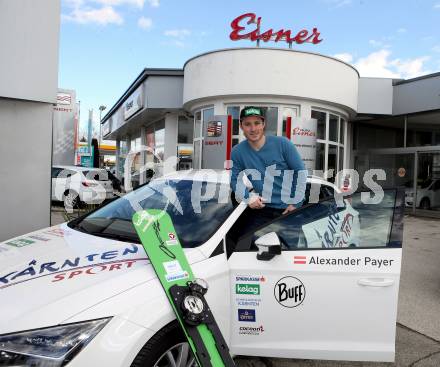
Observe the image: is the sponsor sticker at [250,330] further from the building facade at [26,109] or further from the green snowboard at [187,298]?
the building facade at [26,109]

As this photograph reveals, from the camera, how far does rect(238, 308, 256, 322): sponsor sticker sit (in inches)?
99.2

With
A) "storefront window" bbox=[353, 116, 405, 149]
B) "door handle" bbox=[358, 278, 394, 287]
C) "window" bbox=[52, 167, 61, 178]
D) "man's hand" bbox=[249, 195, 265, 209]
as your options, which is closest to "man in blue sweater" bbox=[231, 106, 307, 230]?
"man's hand" bbox=[249, 195, 265, 209]

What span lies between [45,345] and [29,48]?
4.77 metres

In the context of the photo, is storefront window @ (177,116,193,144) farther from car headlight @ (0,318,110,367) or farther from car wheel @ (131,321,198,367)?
car headlight @ (0,318,110,367)

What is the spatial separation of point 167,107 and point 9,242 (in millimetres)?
11925

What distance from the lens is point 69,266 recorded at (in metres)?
2.28

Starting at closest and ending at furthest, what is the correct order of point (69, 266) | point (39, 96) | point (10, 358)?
point (10, 358), point (69, 266), point (39, 96)

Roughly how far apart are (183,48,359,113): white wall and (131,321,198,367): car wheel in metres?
9.90

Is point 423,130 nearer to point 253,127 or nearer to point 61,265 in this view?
point 253,127

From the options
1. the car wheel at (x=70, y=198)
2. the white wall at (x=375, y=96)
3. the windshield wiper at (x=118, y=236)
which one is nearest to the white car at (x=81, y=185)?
the car wheel at (x=70, y=198)

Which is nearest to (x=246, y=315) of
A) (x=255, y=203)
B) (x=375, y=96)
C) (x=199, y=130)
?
(x=255, y=203)

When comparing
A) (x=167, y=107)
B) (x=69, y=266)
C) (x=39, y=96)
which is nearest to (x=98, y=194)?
(x=167, y=107)

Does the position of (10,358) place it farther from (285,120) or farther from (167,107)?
(167,107)

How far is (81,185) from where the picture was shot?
1256 cm
